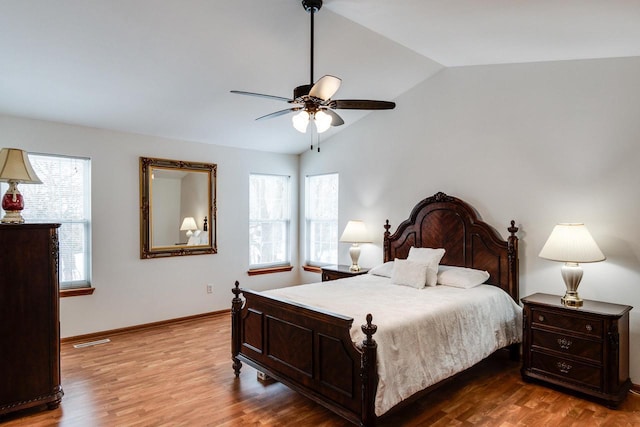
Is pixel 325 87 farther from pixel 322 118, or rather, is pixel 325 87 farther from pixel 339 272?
pixel 339 272

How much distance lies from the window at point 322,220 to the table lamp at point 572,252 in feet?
9.80

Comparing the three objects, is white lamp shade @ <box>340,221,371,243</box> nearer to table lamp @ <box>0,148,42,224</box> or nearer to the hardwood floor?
the hardwood floor

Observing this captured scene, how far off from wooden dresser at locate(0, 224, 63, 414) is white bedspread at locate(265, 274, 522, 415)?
5.38 ft

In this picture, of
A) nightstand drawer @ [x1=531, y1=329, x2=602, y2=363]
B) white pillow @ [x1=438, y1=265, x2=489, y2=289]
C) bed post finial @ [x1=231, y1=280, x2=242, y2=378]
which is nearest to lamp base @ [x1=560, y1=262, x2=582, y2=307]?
nightstand drawer @ [x1=531, y1=329, x2=602, y2=363]

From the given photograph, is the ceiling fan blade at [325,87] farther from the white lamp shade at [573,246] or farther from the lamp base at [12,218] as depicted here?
the lamp base at [12,218]

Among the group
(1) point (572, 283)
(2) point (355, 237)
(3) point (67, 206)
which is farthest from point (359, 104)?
(3) point (67, 206)

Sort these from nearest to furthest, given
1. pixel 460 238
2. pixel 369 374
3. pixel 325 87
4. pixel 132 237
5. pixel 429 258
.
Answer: pixel 369 374, pixel 325 87, pixel 429 258, pixel 460 238, pixel 132 237

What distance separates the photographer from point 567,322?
9.79ft

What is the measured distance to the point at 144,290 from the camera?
4645 mm

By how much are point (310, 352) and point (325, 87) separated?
1738 mm

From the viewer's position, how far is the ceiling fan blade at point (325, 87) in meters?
2.35

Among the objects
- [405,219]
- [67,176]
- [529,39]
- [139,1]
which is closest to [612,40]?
[529,39]

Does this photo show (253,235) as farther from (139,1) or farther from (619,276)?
(619,276)

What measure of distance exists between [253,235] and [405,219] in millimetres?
2266
